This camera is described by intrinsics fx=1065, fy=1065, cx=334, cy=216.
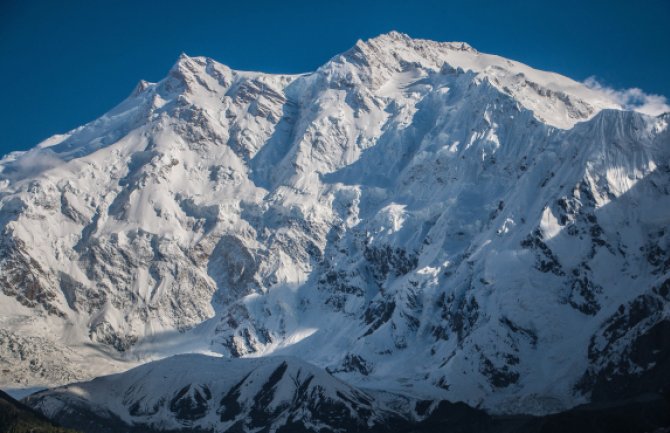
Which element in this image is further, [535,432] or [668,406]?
[535,432]

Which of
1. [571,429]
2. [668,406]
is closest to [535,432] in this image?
[571,429]

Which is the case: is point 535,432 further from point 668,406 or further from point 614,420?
point 668,406

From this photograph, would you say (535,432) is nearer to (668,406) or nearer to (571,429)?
(571,429)

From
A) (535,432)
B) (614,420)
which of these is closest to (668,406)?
(614,420)
